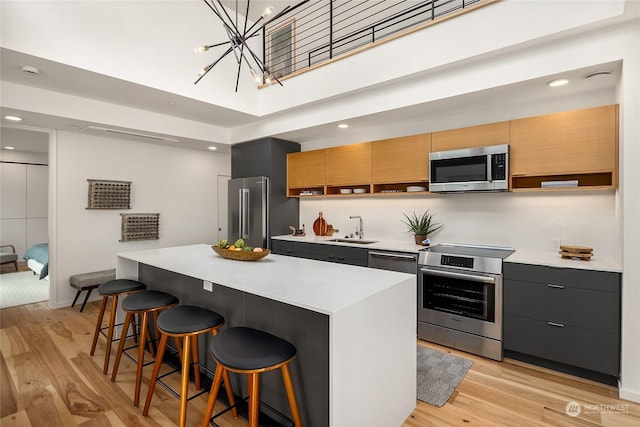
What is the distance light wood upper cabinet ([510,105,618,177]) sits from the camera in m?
2.66

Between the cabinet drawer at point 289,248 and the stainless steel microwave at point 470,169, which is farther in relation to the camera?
the cabinet drawer at point 289,248

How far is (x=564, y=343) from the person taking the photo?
2582mm

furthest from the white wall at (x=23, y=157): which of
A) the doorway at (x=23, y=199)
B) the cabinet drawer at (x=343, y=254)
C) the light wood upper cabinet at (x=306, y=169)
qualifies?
the cabinet drawer at (x=343, y=254)

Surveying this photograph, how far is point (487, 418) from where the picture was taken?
6.91 ft

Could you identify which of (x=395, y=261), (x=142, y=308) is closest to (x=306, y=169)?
(x=395, y=261)

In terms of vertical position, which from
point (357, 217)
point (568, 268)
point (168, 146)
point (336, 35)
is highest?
point (336, 35)

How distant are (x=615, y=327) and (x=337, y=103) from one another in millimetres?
3328

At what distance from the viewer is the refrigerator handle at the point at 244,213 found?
507cm

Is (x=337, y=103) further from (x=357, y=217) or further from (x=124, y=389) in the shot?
(x=124, y=389)

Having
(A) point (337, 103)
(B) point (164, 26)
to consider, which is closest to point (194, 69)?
(B) point (164, 26)

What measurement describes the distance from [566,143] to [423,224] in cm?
159

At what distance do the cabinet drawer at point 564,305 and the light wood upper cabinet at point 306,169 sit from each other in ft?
9.10

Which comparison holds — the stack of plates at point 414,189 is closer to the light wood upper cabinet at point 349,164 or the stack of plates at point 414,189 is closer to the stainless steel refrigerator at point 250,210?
the light wood upper cabinet at point 349,164

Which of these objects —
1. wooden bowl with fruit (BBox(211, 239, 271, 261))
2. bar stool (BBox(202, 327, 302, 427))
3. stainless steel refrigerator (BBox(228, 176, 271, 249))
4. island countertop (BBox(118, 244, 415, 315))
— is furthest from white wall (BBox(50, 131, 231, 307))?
bar stool (BBox(202, 327, 302, 427))
